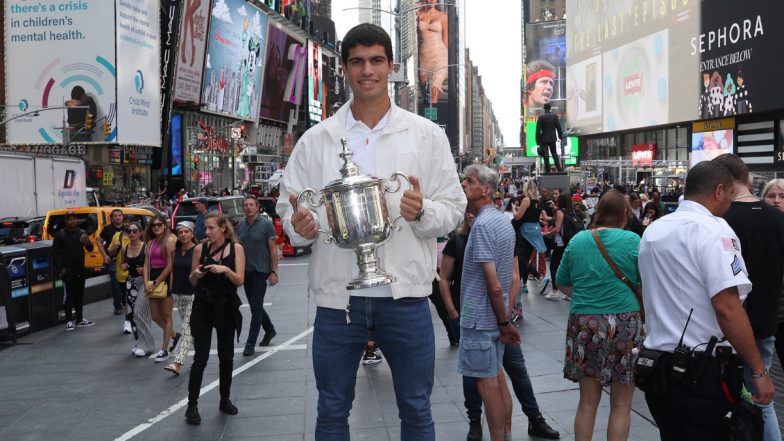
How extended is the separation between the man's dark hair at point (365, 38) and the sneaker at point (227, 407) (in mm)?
4534

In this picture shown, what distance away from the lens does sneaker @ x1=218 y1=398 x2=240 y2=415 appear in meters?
7.05

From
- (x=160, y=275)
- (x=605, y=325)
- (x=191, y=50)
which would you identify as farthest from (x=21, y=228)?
(x=191, y=50)

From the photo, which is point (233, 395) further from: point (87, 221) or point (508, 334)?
point (87, 221)

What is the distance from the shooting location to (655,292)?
3.71 metres

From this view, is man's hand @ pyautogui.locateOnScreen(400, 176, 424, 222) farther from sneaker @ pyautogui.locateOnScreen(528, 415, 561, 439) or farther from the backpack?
the backpack

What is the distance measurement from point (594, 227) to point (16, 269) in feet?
31.4

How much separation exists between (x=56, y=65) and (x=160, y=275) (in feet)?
118

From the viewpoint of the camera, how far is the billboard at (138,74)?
4116 cm

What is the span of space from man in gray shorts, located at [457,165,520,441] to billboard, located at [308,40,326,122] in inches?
3170

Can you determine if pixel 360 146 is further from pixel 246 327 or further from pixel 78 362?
pixel 246 327

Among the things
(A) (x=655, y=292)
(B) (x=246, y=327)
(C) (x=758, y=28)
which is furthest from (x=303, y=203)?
(C) (x=758, y=28)

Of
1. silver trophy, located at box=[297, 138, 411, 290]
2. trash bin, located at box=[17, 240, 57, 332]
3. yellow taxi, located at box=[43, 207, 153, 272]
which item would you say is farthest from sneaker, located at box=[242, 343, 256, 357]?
yellow taxi, located at box=[43, 207, 153, 272]

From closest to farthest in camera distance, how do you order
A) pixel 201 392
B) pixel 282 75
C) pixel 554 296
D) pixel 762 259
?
pixel 762 259
pixel 201 392
pixel 554 296
pixel 282 75

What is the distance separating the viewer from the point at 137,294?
10.4 meters
